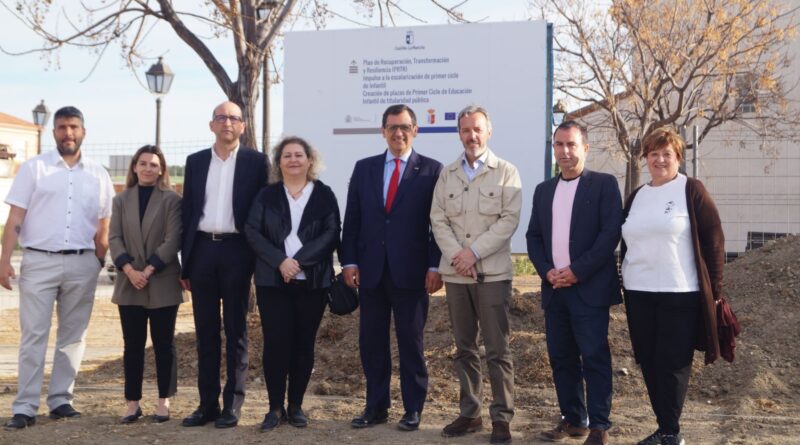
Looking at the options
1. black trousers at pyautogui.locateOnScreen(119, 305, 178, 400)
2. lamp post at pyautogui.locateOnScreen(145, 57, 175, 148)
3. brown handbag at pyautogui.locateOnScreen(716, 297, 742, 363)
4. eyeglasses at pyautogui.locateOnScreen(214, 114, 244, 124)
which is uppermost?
lamp post at pyautogui.locateOnScreen(145, 57, 175, 148)

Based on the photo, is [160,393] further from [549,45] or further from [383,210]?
[549,45]

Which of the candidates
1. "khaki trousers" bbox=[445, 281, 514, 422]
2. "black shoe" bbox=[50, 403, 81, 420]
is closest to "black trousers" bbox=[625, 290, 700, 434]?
"khaki trousers" bbox=[445, 281, 514, 422]

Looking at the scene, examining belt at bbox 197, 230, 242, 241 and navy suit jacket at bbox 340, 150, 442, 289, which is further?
belt at bbox 197, 230, 242, 241

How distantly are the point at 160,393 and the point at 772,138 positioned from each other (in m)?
20.4

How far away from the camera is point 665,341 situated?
5152mm

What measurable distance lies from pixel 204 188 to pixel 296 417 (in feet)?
5.47

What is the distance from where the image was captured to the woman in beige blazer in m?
5.90

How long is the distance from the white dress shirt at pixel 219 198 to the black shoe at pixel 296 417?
50.3 inches

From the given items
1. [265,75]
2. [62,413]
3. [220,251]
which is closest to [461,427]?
[220,251]

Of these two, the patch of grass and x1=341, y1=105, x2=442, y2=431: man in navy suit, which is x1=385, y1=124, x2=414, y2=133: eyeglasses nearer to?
x1=341, y1=105, x2=442, y2=431: man in navy suit

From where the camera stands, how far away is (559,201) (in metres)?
5.43

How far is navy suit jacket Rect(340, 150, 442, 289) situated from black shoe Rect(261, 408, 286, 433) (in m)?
1.05

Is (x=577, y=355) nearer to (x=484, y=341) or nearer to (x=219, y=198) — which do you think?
(x=484, y=341)

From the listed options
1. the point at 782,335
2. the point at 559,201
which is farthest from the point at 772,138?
the point at 559,201
